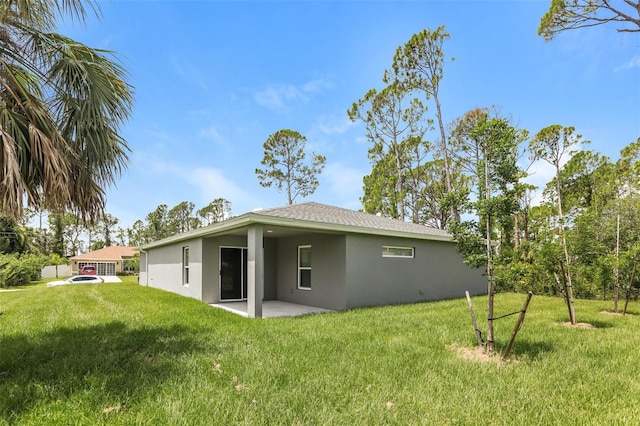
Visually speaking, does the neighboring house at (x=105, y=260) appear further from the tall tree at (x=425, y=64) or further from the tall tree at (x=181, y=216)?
the tall tree at (x=425, y=64)

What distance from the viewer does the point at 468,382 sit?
158 inches

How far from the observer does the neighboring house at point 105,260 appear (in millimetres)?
37062

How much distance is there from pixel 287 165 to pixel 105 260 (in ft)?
84.9

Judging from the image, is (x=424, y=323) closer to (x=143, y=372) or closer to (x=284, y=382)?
(x=284, y=382)

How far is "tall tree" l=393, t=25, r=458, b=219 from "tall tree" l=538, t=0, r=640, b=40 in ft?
24.1

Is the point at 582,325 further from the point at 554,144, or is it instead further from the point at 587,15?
the point at 554,144

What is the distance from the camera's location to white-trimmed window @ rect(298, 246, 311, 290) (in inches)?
444

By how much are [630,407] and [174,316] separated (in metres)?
8.30

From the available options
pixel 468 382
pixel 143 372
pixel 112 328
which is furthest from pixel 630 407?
pixel 112 328

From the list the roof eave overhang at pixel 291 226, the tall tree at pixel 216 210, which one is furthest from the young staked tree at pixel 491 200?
the tall tree at pixel 216 210

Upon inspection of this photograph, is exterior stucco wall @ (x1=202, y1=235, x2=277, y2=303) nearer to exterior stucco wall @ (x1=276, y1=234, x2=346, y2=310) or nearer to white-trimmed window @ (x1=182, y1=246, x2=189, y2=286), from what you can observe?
exterior stucco wall @ (x1=276, y1=234, x2=346, y2=310)

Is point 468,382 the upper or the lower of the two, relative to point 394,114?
lower

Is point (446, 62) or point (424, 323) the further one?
point (446, 62)

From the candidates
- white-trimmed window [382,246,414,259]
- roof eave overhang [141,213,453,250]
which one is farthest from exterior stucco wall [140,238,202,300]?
white-trimmed window [382,246,414,259]
